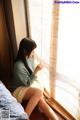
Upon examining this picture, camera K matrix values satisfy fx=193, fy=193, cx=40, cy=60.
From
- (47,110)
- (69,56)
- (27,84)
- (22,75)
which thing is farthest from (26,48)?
(47,110)

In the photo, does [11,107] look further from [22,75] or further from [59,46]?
[59,46]

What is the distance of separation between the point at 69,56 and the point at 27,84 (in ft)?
1.96

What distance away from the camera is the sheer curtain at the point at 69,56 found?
1.63m

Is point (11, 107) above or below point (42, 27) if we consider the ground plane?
below

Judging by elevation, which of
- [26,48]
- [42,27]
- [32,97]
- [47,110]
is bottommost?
[47,110]

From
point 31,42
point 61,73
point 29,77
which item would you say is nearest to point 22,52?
point 31,42

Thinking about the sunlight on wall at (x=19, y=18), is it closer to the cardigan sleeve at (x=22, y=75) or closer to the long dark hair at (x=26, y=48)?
the long dark hair at (x=26, y=48)

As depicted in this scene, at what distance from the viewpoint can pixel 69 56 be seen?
1774 mm

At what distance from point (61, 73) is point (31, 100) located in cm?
41

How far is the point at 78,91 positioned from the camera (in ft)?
5.89

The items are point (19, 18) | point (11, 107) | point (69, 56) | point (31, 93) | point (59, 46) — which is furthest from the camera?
point (19, 18)

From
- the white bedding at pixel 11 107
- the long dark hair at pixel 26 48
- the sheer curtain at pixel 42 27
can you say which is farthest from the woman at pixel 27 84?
the white bedding at pixel 11 107

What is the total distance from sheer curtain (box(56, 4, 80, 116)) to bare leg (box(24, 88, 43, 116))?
26 centimetres

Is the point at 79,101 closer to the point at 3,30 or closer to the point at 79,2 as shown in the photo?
the point at 79,2
